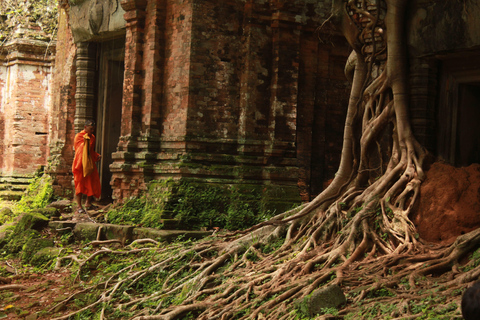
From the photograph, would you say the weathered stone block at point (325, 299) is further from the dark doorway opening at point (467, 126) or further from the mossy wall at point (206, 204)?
the mossy wall at point (206, 204)

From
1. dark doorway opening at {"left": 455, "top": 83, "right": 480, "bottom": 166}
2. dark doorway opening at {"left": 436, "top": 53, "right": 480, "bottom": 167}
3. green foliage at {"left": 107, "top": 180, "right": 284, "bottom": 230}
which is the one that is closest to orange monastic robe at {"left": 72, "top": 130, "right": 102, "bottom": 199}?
green foliage at {"left": 107, "top": 180, "right": 284, "bottom": 230}

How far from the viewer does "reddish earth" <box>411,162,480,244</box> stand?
5.91 m

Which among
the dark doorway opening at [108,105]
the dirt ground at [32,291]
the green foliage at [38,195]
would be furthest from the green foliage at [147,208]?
the green foliage at [38,195]

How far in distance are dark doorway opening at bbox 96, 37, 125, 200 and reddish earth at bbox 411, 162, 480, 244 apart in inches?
317

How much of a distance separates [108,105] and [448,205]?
8630mm

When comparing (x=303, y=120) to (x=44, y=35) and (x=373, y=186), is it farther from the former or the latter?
(x=44, y=35)

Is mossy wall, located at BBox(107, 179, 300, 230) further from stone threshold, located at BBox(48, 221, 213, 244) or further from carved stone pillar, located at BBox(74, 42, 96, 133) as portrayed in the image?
carved stone pillar, located at BBox(74, 42, 96, 133)

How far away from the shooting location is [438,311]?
4.47 metres

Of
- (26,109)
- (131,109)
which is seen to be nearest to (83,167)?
(131,109)

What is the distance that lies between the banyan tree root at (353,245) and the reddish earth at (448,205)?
0.13 m

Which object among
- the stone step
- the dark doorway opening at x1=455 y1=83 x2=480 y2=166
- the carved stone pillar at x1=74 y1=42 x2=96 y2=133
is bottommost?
the stone step

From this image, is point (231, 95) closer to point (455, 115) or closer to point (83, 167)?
point (83, 167)

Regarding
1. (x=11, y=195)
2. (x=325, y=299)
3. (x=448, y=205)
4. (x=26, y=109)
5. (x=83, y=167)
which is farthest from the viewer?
(x=26, y=109)

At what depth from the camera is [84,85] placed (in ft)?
42.4
